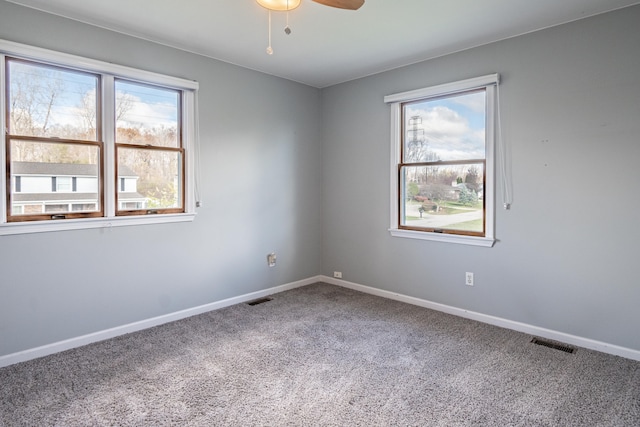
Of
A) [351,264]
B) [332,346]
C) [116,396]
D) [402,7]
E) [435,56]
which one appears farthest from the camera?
[351,264]

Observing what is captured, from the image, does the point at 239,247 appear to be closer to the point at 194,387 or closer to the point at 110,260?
the point at 110,260

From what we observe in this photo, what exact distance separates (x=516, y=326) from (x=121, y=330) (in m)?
3.40

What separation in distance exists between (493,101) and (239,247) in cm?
286

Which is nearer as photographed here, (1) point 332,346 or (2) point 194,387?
(2) point 194,387

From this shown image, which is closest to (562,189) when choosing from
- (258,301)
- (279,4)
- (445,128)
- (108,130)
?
(445,128)

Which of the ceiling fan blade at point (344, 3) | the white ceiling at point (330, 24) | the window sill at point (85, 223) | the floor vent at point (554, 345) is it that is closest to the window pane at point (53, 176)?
the window sill at point (85, 223)

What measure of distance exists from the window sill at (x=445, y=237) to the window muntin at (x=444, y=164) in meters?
0.06

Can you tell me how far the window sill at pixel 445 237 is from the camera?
11.4 feet

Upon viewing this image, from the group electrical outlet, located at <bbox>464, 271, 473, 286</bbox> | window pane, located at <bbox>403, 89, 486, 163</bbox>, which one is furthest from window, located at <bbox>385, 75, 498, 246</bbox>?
electrical outlet, located at <bbox>464, 271, 473, 286</bbox>

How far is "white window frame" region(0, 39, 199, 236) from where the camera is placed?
8.73 feet

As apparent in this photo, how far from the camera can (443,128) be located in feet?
12.5

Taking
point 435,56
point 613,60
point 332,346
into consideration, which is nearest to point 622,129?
point 613,60

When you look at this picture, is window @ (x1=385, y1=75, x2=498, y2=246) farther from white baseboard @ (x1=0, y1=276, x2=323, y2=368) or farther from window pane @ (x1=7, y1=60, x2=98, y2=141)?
window pane @ (x1=7, y1=60, x2=98, y2=141)

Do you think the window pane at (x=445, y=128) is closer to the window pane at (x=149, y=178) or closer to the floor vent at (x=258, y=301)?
the floor vent at (x=258, y=301)
